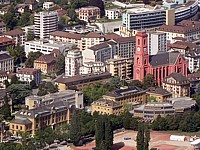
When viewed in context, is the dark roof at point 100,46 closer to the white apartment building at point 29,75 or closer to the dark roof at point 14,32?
the white apartment building at point 29,75

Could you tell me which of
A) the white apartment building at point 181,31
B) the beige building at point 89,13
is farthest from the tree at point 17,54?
the beige building at point 89,13

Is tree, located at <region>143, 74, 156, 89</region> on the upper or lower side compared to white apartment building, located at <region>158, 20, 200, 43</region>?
lower

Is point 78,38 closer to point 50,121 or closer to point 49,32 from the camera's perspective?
point 49,32

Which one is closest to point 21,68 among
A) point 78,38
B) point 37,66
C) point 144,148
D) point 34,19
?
point 37,66

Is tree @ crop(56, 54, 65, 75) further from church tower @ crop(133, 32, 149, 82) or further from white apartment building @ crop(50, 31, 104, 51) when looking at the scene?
church tower @ crop(133, 32, 149, 82)

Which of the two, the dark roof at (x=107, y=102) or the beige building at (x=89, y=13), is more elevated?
the beige building at (x=89, y=13)

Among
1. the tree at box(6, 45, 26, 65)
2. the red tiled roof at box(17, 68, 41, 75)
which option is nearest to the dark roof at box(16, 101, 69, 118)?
the red tiled roof at box(17, 68, 41, 75)
